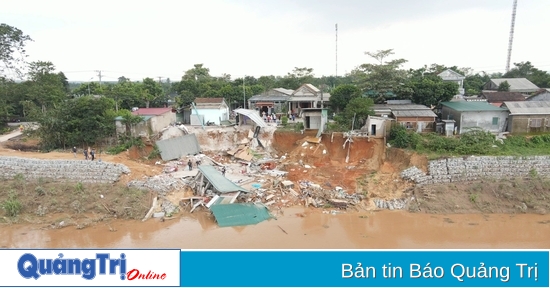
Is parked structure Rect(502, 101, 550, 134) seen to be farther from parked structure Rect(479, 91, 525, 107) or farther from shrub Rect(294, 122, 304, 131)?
shrub Rect(294, 122, 304, 131)

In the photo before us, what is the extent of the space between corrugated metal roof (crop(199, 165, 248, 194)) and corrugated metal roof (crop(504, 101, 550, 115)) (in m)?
18.6

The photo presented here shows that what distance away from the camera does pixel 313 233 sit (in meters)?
14.2

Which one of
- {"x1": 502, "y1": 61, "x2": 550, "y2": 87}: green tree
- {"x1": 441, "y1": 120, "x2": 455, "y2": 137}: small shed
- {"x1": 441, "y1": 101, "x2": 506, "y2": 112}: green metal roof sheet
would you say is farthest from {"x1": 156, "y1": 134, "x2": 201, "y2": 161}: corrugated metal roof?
{"x1": 502, "y1": 61, "x2": 550, "y2": 87}: green tree

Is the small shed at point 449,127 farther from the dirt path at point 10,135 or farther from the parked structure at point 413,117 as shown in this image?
the dirt path at point 10,135

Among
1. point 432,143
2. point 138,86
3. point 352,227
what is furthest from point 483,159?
point 138,86

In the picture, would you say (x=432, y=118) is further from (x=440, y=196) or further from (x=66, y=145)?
(x=66, y=145)

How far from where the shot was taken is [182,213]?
53.0ft

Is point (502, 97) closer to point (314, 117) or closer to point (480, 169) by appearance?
point (480, 169)

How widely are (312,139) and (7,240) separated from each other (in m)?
17.5

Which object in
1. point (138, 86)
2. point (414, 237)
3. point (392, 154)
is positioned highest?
point (138, 86)

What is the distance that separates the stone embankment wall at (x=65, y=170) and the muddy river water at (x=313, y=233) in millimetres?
3566

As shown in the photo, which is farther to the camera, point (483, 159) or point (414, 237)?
point (483, 159)

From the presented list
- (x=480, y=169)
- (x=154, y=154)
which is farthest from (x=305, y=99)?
(x=480, y=169)

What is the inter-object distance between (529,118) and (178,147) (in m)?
23.7
